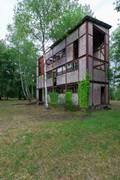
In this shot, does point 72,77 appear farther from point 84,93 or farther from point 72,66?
point 84,93

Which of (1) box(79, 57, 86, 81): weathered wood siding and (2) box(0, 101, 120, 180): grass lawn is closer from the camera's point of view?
(2) box(0, 101, 120, 180): grass lawn

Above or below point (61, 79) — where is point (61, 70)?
above

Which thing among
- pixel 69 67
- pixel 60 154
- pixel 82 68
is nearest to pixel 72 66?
pixel 69 67

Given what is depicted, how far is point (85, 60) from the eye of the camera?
19922 millimetres

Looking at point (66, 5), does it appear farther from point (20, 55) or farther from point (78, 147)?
point (78, 147)

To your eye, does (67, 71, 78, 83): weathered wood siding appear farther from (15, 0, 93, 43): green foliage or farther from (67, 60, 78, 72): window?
(15, 0, 93, 43): green foliage

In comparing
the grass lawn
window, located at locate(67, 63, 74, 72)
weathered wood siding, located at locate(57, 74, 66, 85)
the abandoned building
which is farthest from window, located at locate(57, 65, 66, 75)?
the grass lawn

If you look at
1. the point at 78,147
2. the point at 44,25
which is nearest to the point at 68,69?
the point at 44,25

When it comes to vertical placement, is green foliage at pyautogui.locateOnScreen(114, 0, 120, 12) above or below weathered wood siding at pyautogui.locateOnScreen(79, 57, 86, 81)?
above

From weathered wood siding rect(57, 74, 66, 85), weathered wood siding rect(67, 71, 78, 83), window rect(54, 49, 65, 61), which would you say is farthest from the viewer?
window rect(54, 49, 65, 61)

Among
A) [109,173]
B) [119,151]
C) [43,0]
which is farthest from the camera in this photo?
[43,0]

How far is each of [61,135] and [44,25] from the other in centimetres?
1664

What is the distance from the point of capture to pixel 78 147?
7238mm

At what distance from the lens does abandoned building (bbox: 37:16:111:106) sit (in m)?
20.1
